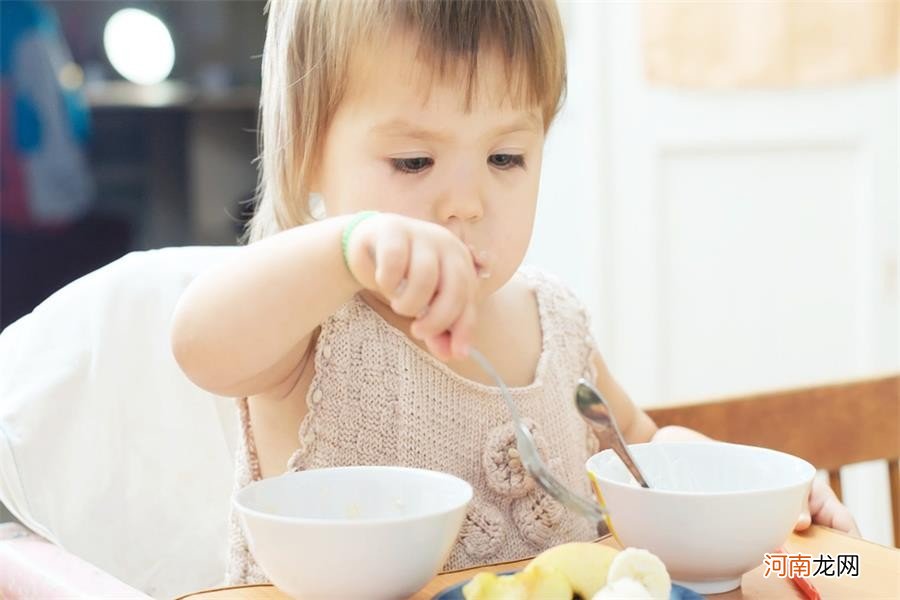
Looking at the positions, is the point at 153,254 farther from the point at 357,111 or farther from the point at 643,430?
the point at 643,430

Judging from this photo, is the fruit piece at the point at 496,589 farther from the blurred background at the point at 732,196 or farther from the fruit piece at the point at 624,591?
the blurred background at the point at 732,196

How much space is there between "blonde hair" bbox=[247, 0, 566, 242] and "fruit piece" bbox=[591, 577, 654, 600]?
41 cm

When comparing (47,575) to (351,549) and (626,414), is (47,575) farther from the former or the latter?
(626,414)

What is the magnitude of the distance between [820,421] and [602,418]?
1.66 ft

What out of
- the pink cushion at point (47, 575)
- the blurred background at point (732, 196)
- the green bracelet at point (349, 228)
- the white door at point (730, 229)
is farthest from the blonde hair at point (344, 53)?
the white door at point (730, 229)

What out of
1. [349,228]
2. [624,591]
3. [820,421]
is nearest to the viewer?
[624,591]

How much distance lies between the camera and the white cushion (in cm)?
88

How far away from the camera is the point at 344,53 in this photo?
817mm

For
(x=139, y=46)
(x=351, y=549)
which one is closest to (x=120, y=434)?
(x=351, y=549)

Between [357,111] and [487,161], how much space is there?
11cm

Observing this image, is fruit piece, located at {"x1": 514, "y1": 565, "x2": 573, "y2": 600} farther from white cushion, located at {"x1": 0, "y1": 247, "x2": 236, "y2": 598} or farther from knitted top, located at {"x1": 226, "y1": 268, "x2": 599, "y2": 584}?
white cushion, located at {"x1": 0, "y1": 247, "x2": 236, "y2": 598}

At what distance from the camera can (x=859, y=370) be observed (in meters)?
2.47

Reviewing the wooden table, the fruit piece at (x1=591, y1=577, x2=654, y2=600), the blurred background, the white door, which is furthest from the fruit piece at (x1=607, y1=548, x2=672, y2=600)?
the white door

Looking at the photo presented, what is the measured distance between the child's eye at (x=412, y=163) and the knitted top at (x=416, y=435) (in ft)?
0.42
